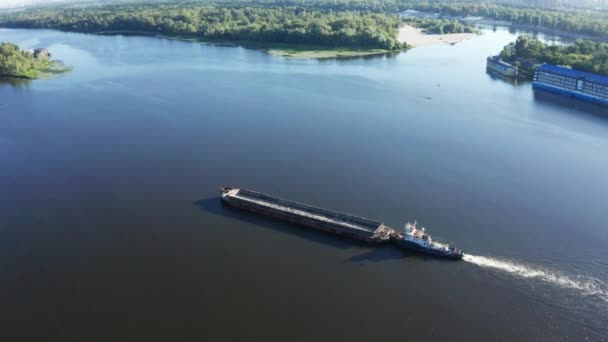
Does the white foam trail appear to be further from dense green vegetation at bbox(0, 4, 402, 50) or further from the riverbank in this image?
dense green vegetation at bbox(0, 4, 402, 50)

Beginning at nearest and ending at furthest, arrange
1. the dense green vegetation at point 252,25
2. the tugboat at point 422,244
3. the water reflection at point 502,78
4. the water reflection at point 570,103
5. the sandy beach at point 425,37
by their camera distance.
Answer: the tugboat at point 422,244 < the water reflection at point 570,103 < the water reflection at point 502,78 < the dense green vegetation at point 252,25 < the sandy beach at point 425,37

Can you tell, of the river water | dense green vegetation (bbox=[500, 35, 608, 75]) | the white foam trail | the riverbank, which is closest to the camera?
the river water

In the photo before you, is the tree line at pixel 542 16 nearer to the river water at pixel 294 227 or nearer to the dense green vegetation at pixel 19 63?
the river water at pixel 294 227

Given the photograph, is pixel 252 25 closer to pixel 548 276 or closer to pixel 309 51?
pixel 309 51

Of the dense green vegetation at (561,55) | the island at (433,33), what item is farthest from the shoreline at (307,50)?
the dense green vegetation at (561,55)

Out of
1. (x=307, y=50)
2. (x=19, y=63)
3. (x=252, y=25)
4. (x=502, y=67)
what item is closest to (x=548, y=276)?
(x=502, y=67)

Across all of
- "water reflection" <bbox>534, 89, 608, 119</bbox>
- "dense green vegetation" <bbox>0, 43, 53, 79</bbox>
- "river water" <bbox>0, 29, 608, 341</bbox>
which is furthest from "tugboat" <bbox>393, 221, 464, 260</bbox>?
"dense green vegetation" <bbox>0, 43, 53, 79</bbox>
